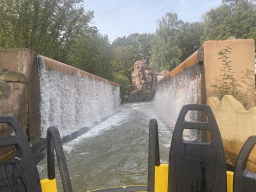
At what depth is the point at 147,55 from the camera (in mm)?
53625

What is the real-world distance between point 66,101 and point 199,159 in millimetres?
5008

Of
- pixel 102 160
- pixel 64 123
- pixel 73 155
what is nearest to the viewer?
pixel 102 160

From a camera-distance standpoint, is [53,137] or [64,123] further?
[64,123]

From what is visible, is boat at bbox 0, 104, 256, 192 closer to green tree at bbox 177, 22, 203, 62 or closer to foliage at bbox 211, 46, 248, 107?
foliage at bbox 211, 46, 248, 107

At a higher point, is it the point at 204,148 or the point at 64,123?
the point at 204,148

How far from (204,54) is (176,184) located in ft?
9.44

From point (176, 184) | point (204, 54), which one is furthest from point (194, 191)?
point (204, 54)

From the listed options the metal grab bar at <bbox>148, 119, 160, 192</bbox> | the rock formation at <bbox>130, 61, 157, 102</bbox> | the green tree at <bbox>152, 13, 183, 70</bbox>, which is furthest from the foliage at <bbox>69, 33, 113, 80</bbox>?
the green tree at <bbox>152, 13, 183, 70</bbox>

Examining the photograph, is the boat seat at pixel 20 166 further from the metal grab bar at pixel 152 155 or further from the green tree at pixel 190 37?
the green tree at pixel 190 37

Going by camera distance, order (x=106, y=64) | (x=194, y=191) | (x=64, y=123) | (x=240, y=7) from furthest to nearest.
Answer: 1. (x=240, y=7)
2. (x=106, y=64)
3. (x=64, y=123)
4. (x=194, y=191)

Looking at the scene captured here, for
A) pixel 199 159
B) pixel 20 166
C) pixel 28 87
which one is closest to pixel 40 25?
pixel 28 87

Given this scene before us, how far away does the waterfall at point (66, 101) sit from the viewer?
4.43m

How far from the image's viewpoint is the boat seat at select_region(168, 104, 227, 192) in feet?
4.25

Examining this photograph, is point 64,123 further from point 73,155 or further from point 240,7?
point 240,7
